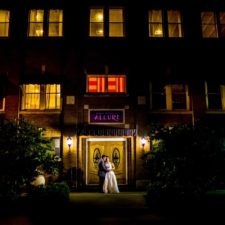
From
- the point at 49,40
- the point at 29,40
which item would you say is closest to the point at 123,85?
the point at 49,40

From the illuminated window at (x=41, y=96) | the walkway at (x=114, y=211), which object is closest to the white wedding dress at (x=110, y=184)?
the walkway at (x=114, y=211)

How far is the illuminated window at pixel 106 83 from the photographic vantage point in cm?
1630

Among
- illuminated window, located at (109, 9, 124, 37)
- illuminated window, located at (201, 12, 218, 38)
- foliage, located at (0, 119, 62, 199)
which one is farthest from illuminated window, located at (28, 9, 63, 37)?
illuminated window, located at (201, 12, 218, 38)

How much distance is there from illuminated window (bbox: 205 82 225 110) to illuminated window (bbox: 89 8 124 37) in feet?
20.2

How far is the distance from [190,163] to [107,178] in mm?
5873

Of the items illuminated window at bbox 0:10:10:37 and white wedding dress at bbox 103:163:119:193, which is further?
illuminated window at bbox 0:10:10:37

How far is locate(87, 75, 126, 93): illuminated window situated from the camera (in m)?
16.3

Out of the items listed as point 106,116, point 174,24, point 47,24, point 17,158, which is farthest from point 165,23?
point 17,158

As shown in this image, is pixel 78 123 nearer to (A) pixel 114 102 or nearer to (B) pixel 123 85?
(A) pixel 114 102

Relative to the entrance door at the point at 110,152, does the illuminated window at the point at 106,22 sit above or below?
above

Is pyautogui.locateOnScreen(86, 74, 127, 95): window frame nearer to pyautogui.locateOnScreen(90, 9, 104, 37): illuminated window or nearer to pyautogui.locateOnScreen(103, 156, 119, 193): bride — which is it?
pyautogui.locateOnScreen(90, 9, 104, 37): illuminated window

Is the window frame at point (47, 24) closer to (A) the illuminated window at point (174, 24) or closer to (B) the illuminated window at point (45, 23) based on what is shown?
(B) the illuminated window at point (45, 23)

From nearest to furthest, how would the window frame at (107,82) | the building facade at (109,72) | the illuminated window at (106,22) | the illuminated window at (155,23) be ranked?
the building facade at (109,72) → the window frame at (107,82) → the illuminated window at (106,22) → the illuminated window at (155,23)

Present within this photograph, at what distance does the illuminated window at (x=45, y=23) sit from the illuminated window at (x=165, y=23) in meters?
5.50
